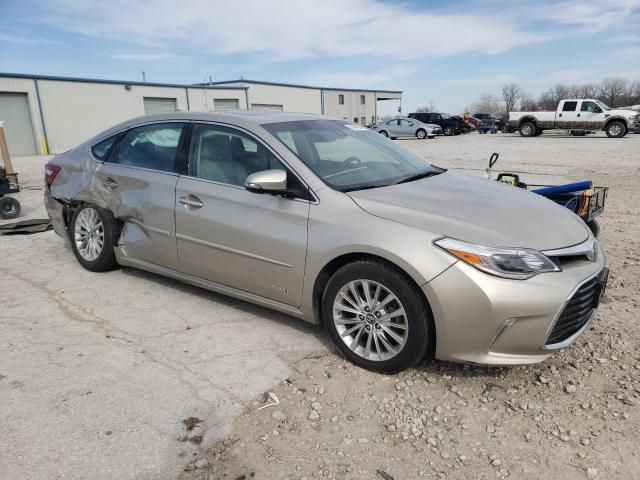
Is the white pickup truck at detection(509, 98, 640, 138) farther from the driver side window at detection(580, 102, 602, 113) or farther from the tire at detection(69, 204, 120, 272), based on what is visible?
the tire at detection(69, 204, 120, 272)

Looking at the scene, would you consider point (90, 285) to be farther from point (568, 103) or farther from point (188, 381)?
point (568, 103)

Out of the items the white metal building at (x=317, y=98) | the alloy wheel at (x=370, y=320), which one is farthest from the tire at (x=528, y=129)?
the alloy wheel at (x=370, y=320)

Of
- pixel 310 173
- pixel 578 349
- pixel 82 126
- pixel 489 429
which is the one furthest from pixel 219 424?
pixel 82 126

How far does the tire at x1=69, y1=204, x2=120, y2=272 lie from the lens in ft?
15.0

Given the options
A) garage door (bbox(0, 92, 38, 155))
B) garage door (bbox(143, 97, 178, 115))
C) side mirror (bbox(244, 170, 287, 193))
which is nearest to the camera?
side mirror (bbox(244, 170, 287, 193))

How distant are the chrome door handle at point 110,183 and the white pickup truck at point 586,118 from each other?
91.5 ft

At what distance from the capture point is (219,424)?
104 inches

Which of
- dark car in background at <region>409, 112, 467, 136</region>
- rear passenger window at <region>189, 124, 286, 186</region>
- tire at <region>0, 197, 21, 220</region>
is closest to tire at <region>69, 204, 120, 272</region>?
rear passenger window at <region>189, 124, 286, 186</region>

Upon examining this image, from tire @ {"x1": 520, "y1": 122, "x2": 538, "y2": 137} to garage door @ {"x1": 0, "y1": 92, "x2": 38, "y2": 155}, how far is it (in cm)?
2677

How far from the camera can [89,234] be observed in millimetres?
4832

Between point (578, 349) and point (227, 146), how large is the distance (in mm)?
2893

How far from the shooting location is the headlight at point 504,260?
8.79ft

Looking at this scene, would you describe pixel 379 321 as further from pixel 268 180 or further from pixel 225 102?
pixel 225 102

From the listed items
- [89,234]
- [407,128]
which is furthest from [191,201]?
[407,128]
